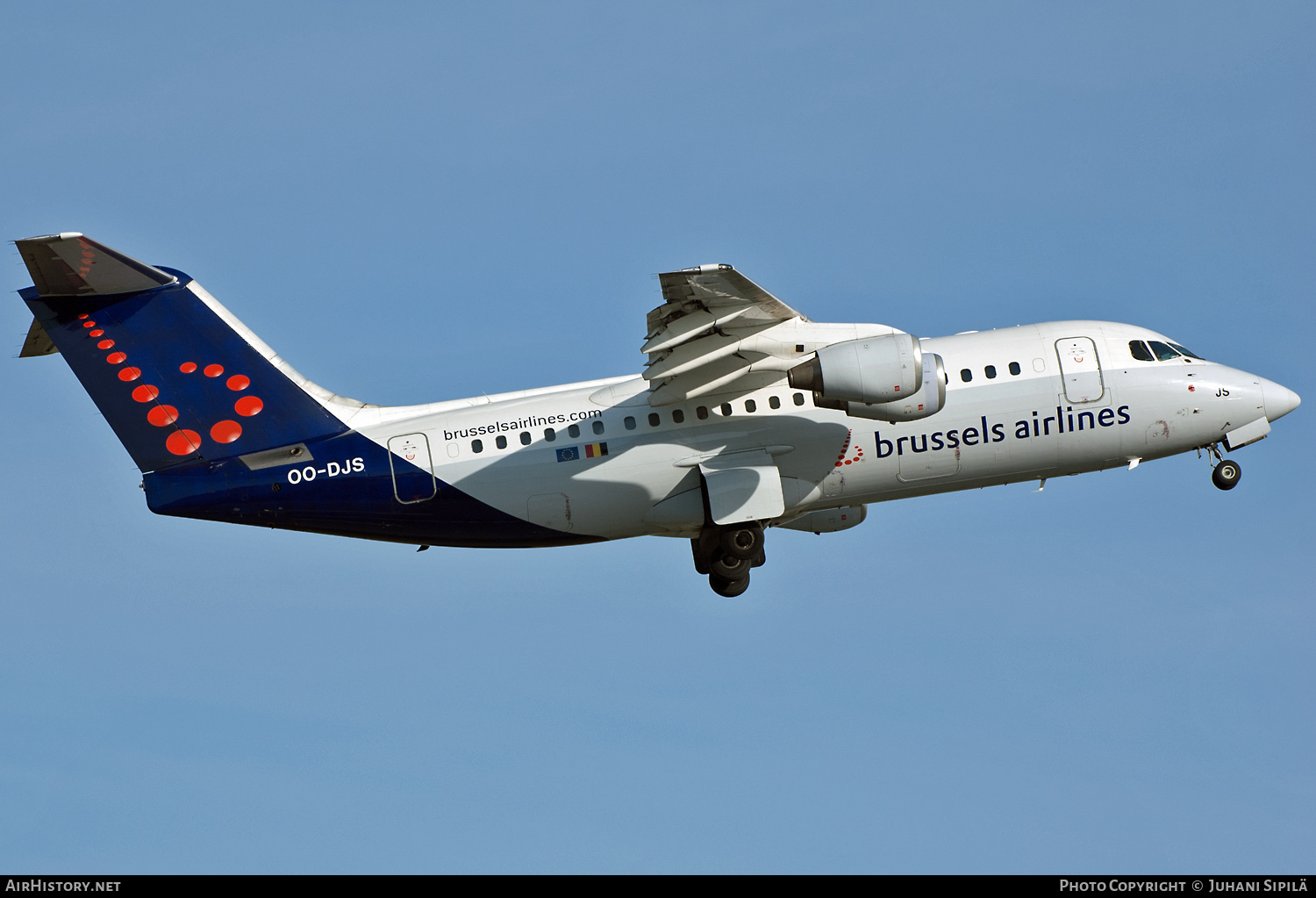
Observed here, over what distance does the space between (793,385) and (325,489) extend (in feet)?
22.5

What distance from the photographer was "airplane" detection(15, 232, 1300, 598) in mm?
23250

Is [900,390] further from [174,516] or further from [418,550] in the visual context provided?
[174,516]

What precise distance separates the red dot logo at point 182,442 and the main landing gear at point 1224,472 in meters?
15.2

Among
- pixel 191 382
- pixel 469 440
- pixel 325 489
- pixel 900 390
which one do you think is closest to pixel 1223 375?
pixel 900 390

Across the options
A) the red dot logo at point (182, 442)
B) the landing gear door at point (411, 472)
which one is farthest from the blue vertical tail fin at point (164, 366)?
the landing gear door at point (411, 472)

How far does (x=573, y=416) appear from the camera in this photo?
77.9 feet

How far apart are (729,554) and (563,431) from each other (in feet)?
10.4

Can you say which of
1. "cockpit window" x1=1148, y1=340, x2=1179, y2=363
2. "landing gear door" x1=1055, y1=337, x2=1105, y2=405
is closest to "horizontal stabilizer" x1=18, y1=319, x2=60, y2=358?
"landing gear door" x1=1055, y1=337, x2=1105, y2=405

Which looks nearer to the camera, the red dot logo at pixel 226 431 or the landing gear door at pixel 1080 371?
the red dot logo at pixel 226 431

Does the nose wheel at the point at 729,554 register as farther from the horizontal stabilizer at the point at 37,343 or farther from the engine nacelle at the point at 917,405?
the horizontal stabilizer at the point at 37,343

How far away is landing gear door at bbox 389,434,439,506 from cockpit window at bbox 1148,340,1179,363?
10977 millimetres

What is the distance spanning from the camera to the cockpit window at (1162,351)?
24.7m

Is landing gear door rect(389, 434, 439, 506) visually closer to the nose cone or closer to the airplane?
the airplane
